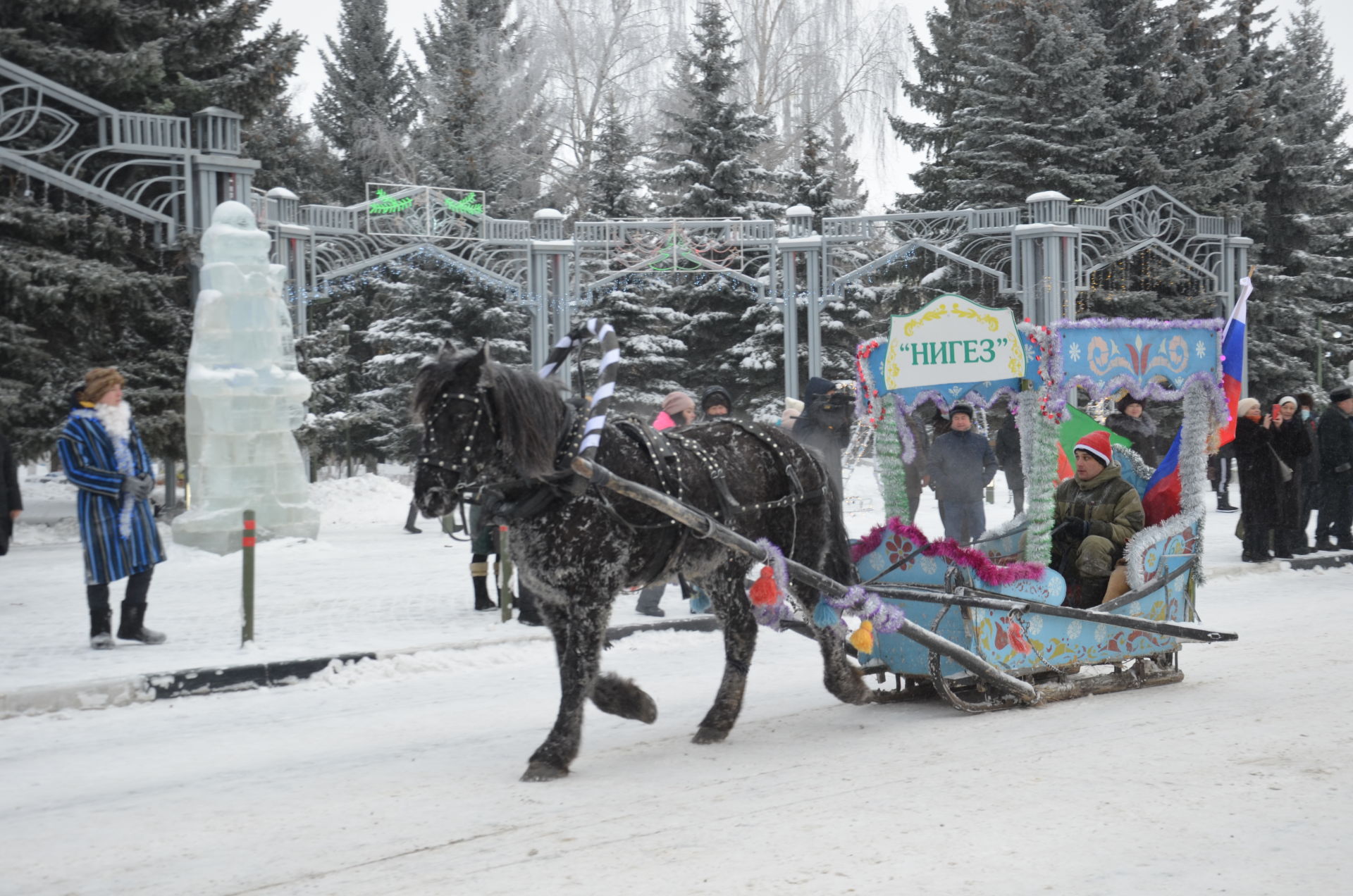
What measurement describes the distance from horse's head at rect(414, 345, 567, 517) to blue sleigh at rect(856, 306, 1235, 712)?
2241 millimetres

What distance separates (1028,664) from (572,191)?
118 ft

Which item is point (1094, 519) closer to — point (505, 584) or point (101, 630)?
point (505, 584)

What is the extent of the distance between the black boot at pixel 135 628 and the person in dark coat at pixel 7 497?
1458 mm

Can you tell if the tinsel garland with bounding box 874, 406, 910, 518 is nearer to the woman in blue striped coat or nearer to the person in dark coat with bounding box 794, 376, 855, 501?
the person in dark coat with bounding box 794, 376, 855, 501

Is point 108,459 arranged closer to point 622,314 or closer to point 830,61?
point 622,314

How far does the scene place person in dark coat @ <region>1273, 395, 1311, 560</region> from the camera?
15.2 meters

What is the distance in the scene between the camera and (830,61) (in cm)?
4275

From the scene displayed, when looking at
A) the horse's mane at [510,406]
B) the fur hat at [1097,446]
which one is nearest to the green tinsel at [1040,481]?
the fur hat at [1097,446]

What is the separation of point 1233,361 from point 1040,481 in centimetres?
184

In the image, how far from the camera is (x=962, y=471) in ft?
41.7

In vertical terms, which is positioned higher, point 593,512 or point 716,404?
point 716,404

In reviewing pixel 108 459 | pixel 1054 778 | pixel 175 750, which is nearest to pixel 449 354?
pixel 175 750

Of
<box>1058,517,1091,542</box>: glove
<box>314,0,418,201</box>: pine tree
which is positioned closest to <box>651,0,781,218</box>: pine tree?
<box>314,0,418,201</box>: pine tree

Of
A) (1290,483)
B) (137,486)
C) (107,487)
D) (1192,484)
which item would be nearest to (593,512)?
(1192,484)
